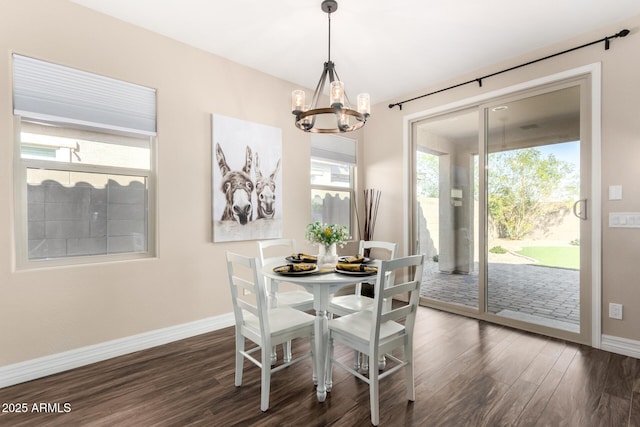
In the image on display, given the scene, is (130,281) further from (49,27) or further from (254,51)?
(254,51)

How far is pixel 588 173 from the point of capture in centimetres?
280

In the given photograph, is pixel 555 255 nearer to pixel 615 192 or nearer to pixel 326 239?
pixel 615 192

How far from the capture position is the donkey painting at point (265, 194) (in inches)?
137

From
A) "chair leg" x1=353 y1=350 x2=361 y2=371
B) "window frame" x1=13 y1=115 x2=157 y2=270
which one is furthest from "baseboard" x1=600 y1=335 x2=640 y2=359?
"window frame" x1=13 y1=115 x2=157 y2=270

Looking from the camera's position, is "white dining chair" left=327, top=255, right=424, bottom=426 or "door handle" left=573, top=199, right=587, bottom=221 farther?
"door handle" left=573, top=199, right=587, bottom=221

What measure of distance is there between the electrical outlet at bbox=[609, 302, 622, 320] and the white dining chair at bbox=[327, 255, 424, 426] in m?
2.04

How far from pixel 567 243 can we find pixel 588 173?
2.19 feet

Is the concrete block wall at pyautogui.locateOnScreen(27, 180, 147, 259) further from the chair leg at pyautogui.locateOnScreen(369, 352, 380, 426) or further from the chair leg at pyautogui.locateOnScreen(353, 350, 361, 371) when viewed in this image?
the chair leg at pyautogui.locateOnScreen(369, 352, 380, 426)

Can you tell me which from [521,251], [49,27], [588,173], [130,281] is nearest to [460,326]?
[521,251]

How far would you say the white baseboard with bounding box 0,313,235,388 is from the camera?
2185 millimetres

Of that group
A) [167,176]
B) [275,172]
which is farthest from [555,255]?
[167,176]

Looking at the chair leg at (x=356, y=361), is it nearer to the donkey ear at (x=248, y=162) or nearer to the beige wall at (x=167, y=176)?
the beige wall at (x=167, y=176)

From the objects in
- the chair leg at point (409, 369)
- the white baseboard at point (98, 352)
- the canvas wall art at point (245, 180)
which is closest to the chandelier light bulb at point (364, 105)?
the canvas wall art at point (245, 180)

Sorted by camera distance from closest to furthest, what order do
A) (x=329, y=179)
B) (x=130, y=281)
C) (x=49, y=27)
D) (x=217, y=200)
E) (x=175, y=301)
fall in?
(x=49, y=27) → (x=130, y=281) → (x=175, y=301) → (x=217, y=200) → (x=329, y=179)
